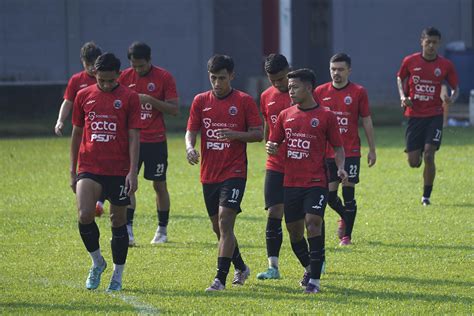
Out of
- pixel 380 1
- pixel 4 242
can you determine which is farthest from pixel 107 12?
pixel 4 242

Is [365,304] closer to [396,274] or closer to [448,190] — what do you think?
[396,274]

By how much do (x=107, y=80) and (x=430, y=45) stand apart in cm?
733

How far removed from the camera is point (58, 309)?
32.0 feet

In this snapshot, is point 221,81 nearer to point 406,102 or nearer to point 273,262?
point 273,262

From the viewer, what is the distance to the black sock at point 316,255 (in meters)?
10.4

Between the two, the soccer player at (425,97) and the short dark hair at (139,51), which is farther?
the soccer player at (425,97)

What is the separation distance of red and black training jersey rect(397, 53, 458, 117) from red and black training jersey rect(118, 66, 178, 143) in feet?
15.1

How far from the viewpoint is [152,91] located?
44.7ft

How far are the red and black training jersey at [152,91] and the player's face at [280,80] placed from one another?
8.17 feet

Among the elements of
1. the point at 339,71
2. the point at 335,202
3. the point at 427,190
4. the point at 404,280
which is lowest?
the point at 427,190

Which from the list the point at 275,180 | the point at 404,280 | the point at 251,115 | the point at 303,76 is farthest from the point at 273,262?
the point at 303,76

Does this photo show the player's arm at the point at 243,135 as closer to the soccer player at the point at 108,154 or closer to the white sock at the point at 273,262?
the soccer player at the point at 108,154

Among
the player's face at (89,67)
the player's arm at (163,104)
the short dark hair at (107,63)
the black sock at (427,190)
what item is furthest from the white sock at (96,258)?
the black sock at (427,190)

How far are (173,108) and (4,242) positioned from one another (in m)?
2.46
